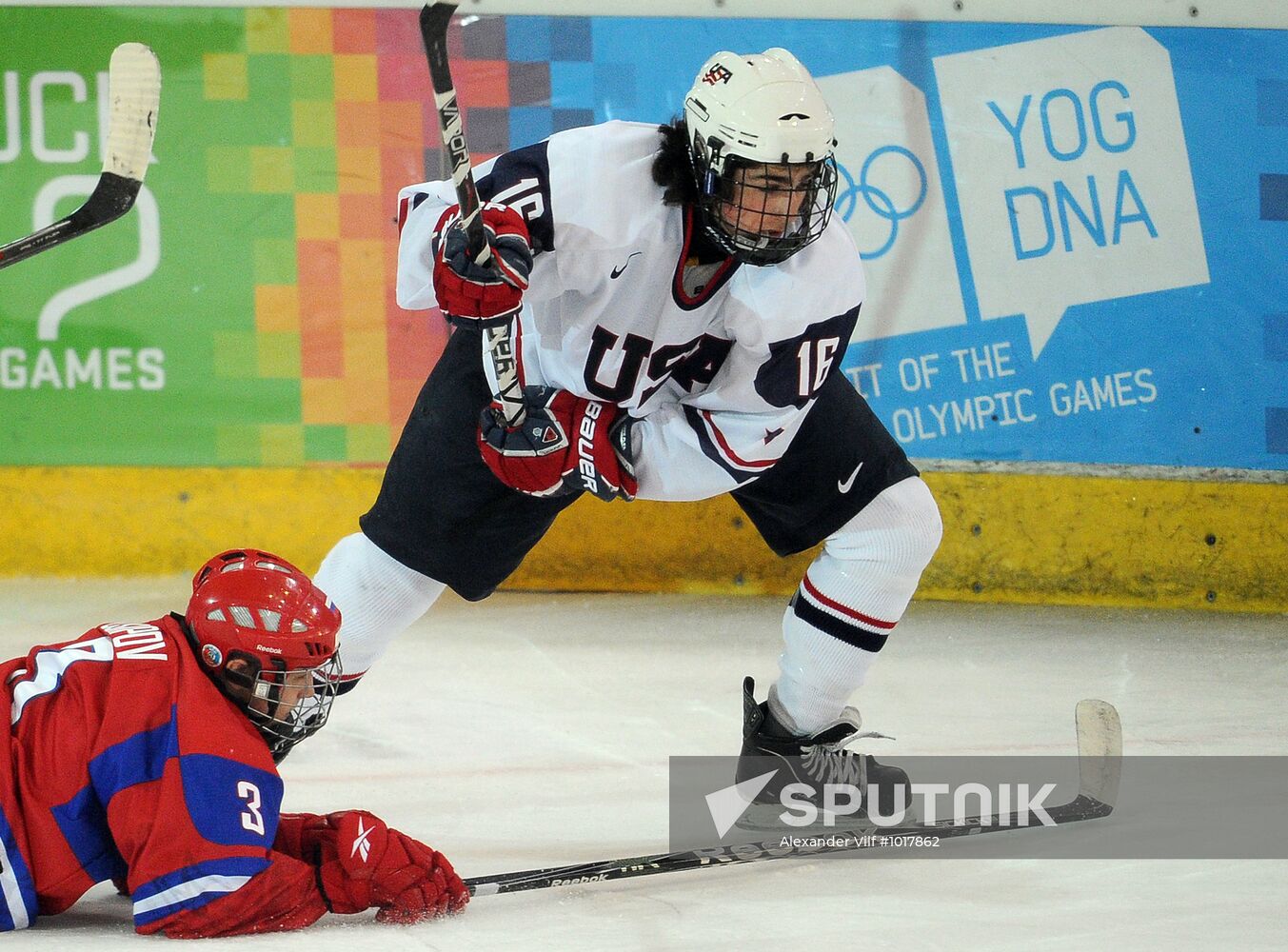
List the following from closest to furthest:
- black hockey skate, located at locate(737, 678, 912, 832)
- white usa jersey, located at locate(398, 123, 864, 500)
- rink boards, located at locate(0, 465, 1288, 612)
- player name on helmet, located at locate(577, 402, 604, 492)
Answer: white usa jersey, located at locate(398, 123, 864, 500)
player name on helmet, located at locate(577, 402, 604, 492)
black hockey skate, located at locate(737, 678, 912, 832)
rink boards, located at locate(0, 465, 1288, 612)

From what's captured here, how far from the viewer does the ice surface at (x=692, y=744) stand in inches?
89.4

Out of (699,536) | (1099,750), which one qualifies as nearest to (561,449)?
(1099,750)

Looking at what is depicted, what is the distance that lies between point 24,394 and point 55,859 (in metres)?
2.71

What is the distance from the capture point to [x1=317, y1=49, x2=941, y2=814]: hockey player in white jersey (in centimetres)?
236

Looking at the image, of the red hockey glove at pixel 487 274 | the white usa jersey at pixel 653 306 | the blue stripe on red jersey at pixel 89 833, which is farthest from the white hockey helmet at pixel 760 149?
the blue stripe on red jersey at pixel 89 833

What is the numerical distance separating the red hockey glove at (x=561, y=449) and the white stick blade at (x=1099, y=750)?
3.16 ft

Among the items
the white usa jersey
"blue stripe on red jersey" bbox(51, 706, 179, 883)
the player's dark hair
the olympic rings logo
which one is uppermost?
the olympic rings logo

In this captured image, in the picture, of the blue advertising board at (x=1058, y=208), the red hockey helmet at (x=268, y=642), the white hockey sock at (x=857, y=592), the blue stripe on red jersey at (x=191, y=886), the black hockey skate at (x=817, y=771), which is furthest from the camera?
the blue advertising board at (x=1058, y=208)

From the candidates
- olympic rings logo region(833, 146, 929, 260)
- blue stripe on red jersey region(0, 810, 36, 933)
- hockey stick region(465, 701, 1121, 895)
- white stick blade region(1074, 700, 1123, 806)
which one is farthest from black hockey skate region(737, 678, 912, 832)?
olympic rings logo region(833, 146, 929, 260)

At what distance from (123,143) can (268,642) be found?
36.6 inches

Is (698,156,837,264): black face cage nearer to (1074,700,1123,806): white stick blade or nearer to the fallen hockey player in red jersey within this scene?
the fallen hockey player in red jersey

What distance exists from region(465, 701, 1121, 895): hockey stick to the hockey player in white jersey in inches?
7.8

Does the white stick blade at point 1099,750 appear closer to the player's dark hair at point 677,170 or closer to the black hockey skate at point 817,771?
the black hockey skate at point 817,771

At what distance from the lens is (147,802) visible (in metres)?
2.04
